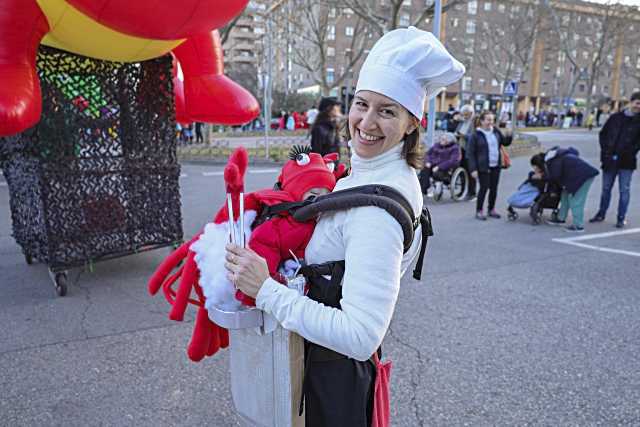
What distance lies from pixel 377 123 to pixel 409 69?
6.3 inches

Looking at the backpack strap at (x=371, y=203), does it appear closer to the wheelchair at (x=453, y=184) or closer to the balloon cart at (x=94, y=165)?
the balloon cart at (x=94, y=165)

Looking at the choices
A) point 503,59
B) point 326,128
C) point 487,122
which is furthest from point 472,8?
point 326,128

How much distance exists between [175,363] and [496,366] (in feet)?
6.82

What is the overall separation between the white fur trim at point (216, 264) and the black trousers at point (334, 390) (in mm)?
276

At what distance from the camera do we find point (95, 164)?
4152 mm

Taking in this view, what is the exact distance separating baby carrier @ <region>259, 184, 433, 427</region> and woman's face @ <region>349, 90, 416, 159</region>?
5.7 inches

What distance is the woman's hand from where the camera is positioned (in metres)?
1.23

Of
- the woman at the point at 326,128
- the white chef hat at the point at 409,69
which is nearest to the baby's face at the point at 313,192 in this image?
the white chef hat at the point at 409,69

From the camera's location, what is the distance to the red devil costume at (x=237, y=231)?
1.32 metres

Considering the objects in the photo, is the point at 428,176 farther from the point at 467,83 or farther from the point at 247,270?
the point at 467,83

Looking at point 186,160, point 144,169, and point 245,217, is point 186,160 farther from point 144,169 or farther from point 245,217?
point 245,217

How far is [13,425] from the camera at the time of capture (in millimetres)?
2432

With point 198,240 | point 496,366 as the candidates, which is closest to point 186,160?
point 496,366

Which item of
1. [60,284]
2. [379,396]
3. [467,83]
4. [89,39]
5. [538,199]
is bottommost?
[60,284]
